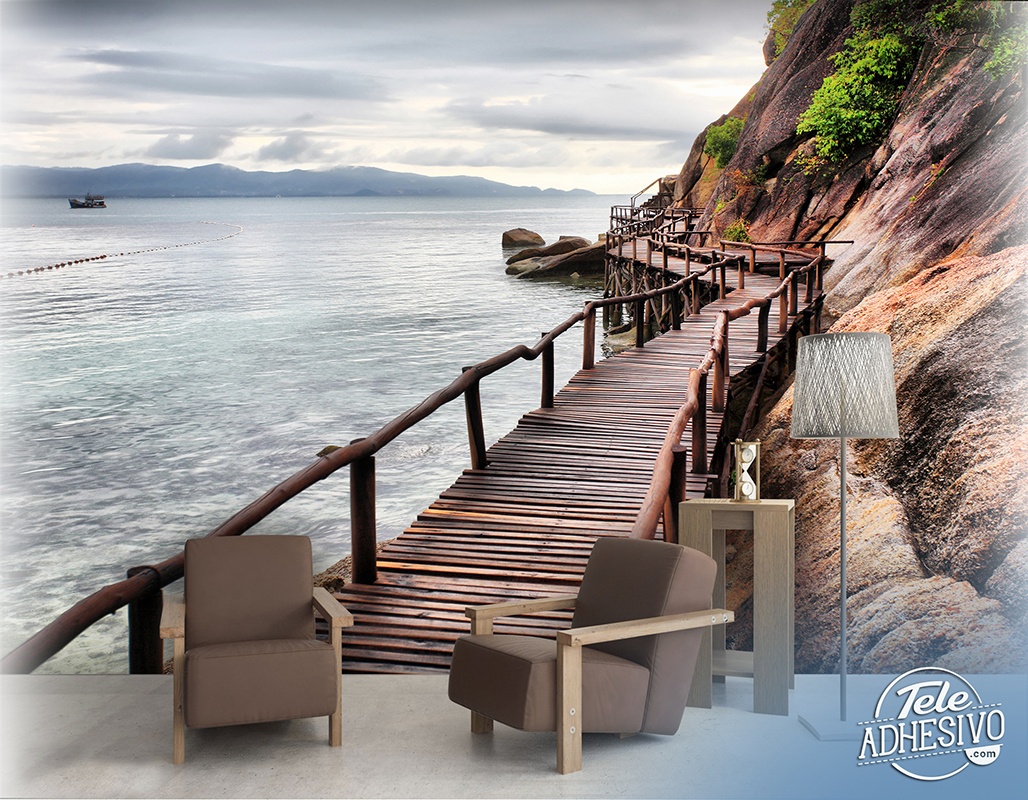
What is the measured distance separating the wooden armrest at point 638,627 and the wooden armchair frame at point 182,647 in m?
0.68

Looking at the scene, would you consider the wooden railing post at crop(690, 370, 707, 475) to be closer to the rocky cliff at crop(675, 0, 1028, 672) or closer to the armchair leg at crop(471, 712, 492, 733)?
the rocky cliff at crop(675, 0, 1028, 672)

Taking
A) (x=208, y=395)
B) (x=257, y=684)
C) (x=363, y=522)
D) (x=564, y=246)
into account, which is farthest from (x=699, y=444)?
(x=564, y=246)

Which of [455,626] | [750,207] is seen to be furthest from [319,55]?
[455,626]

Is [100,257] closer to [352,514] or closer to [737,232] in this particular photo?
[737,232]

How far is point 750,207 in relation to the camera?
2219 cm

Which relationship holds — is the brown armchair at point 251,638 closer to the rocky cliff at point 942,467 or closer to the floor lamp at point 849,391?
the floor lamp at point 849,391

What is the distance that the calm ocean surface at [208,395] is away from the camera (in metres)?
11.6

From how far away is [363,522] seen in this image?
4.46m

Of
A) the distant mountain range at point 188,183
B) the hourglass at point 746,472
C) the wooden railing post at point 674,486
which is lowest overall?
the wooden railing post at point 674,486

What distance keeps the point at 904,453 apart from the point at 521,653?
4.52 meters

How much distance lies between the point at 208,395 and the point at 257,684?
18.0 meters

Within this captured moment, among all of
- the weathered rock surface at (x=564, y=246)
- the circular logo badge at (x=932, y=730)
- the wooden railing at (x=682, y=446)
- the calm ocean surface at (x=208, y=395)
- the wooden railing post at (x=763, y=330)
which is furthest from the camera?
the weathered rock surface at (x=564, y=246)

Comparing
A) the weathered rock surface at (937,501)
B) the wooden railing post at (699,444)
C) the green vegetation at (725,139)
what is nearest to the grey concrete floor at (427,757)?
the weathered rock surface at (937,501)

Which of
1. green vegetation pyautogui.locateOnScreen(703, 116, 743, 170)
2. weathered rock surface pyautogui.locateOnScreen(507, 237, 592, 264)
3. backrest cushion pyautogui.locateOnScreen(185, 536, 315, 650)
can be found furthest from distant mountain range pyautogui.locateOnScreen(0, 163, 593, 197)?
backrest cushion pyautogui.locateOnScreen(185, 536, 315, 650)
